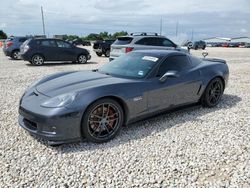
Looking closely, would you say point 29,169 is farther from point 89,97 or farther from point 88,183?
point 89,97

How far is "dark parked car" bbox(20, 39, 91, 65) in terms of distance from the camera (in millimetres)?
12531

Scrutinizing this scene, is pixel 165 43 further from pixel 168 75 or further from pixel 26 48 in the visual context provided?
pixel 168 75

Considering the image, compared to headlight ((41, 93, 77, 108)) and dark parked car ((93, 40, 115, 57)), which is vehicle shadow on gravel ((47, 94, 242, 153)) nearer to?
headlight ((41, 93, 77, 108))

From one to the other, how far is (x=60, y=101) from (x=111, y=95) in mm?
729

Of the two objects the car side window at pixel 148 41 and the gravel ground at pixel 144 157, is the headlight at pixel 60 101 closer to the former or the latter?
the gravel ground at pixel 144 157

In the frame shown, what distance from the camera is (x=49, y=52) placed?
42.8 feet

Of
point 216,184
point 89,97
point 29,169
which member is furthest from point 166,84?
point 29,169

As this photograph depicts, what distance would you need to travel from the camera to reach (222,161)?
3123 millimetres

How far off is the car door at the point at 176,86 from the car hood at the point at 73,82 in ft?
1.97

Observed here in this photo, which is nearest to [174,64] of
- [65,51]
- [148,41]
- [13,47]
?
[148,41]

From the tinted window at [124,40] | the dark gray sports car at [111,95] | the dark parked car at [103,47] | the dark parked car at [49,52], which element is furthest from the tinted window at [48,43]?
the dark gray sports car at [111,95]

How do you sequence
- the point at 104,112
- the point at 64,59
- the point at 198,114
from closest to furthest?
the point at 104,112 < the point at 198,114 < the point at 64,59

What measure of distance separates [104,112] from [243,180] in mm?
1976

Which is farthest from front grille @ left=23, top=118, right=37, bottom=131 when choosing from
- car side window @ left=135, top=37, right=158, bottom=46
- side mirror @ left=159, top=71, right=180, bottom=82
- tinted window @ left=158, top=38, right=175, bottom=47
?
tinted window @ left=158, top=38, right=175, bottom=47
